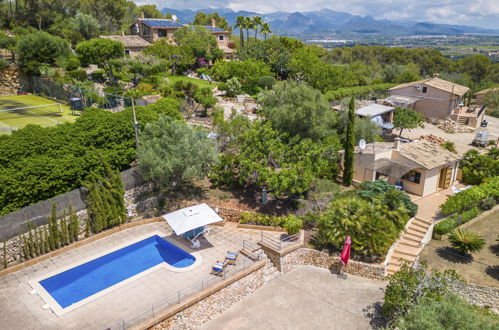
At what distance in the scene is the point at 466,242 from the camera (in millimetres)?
21984

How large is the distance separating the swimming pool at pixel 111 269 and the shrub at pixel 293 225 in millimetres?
5846

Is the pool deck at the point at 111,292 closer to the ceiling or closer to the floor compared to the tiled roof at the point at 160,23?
closer to the floor

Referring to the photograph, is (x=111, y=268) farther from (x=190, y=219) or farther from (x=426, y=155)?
(x=426, y=155)

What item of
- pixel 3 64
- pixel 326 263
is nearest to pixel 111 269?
pixel 326 263

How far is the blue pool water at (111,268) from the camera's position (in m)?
17.9

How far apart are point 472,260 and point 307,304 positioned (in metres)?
11.3

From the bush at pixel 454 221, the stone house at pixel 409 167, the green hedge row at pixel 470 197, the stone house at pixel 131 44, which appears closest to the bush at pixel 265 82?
the stone house at pixel 131 44

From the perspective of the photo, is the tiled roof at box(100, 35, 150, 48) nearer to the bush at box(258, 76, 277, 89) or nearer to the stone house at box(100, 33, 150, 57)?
the stone house at box(100, 33, 150, 57)

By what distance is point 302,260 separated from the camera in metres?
21.5

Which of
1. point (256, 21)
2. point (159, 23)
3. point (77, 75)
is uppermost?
point (256, 21)

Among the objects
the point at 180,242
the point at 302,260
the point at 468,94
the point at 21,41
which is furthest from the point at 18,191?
the point at 468,94

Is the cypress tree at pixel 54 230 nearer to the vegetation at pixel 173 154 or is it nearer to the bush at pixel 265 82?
the vegetation at pixel 173 154

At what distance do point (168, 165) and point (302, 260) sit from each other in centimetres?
1022

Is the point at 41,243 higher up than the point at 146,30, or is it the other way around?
the point at 146,30
